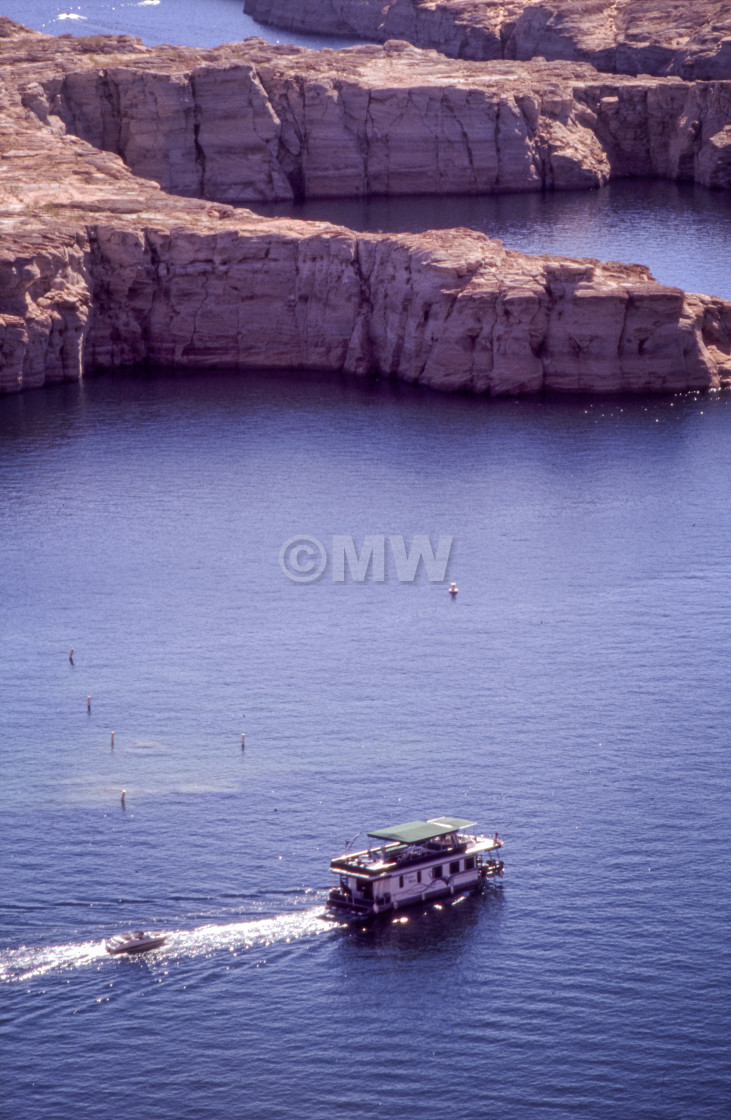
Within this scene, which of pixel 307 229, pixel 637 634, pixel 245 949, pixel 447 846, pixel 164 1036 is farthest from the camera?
pixel 307 229

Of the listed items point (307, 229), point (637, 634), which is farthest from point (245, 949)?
point (307, 229)

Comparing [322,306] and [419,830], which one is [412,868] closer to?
[419,830]

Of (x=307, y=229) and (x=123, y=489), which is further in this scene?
(x=307, y=229)

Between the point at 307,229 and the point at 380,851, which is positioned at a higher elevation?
the point at 307,229

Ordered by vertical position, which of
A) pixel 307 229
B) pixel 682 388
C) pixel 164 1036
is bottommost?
pixel 164 1036

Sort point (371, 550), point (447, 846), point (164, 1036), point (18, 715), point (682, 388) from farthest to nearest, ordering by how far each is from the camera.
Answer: point (682, 388)
point (371, 550)
point (18, 715)
point (447, 846)
point (164, 1036)

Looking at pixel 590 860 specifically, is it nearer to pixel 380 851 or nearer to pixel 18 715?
pixel 380 851
